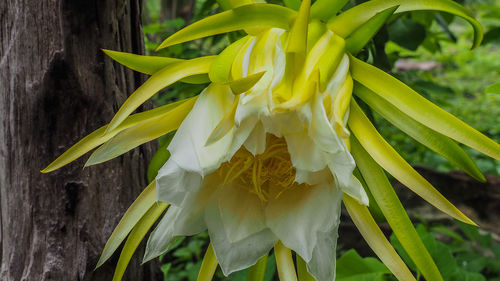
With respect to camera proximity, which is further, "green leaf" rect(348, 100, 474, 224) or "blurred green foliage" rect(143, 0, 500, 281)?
"blurred green foliage" rect(143, 0, 500, 281)

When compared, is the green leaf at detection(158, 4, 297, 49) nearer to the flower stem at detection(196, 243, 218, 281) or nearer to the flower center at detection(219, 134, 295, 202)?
the flower center at detection(219, 134, 295, 202)

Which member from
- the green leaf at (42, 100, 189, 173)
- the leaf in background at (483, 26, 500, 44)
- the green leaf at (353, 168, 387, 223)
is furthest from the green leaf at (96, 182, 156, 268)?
the leaf in background at (483, 26, 500, 44)

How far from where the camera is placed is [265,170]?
0.71 metres

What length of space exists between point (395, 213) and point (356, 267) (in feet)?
1.55

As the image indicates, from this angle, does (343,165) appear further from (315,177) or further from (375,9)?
(375,9)

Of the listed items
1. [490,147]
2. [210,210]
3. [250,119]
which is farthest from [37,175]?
[490,147]

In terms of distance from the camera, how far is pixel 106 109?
2.97 ft

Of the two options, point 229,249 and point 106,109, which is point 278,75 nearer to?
point 229,249

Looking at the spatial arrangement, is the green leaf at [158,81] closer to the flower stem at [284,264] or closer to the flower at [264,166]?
the flower at [264,166]

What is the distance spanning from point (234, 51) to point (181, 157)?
7.2 inches

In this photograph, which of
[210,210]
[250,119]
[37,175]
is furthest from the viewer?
[37,175]

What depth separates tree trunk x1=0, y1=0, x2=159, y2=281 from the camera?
861 millimetres

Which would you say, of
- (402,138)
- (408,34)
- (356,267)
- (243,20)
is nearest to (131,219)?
(243,20)

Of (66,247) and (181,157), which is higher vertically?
(181,157)
